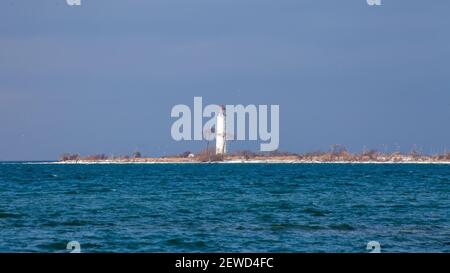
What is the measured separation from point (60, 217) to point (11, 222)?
362cm

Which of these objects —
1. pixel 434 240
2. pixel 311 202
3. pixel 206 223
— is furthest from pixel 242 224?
pixel 311 202

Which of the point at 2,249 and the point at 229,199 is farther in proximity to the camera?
the point at 229,199

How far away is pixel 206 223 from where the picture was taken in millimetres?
38281

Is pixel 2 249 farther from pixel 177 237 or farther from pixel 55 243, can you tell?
pixel 177 237

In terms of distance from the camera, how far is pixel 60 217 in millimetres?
42094

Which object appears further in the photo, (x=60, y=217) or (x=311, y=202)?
(x=311, y=202)

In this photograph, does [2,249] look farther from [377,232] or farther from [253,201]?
[253,201]
